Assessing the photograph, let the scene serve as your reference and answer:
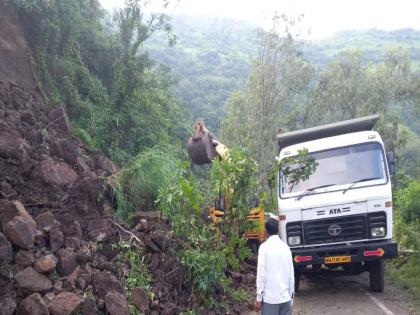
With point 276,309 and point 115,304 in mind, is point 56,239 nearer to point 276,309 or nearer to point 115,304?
point 115,304

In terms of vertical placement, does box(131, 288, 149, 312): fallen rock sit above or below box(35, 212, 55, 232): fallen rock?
below

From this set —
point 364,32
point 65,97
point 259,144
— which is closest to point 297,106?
point 259,144

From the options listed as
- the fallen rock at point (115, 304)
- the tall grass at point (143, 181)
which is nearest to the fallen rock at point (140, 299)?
the fallen rock at point (115, 304)

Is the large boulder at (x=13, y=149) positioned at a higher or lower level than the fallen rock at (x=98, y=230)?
higher

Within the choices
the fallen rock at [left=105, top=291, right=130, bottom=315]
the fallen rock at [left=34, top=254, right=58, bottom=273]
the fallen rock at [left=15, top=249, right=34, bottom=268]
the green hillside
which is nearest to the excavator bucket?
the fallen rock at [left=105, top=291, right=130, bottom=315]

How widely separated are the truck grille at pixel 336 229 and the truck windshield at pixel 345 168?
582 millimetres

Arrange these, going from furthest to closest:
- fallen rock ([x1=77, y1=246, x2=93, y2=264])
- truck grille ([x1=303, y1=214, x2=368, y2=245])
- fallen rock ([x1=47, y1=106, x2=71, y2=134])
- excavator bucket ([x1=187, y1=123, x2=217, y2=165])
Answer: fallen rock ([x1=47, y1=106, x2=71, y2=134])
excavator bucket ([x1=187, y1=123, x2=217, y2=165])
truck grille ([x1=303, y1=214, x2=368, y2=245])
fallen rock ([x1=77, y1=246, x2=93, y2=264])

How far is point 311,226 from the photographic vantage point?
789 centimetres

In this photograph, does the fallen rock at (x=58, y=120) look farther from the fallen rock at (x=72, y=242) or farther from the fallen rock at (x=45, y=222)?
the fallen rock at (x=72, y=242)

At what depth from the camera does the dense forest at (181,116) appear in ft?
24.0

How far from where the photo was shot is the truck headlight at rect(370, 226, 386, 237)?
299 inches

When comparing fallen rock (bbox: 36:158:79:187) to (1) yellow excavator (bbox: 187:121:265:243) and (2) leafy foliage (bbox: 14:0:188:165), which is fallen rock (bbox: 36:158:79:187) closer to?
(1) yellow excavator (bbox: 187:121:265:243)

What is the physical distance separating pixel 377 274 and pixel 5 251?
601cm

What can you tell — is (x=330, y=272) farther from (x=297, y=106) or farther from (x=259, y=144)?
(x=297, y=106)
